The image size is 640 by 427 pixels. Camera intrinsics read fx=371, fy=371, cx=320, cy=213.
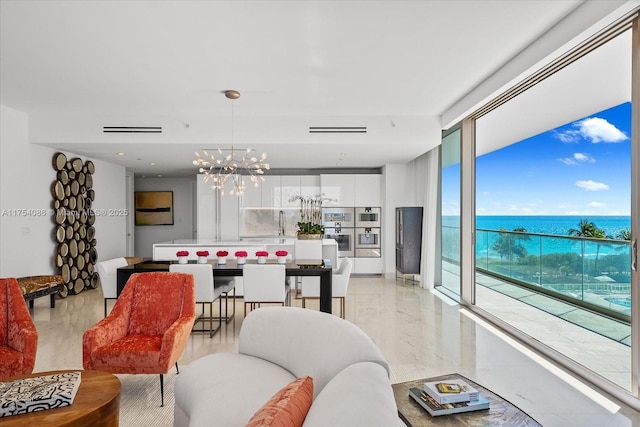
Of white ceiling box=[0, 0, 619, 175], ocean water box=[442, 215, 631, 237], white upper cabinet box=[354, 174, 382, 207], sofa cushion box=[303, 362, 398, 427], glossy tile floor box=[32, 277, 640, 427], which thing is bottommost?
glossy tile floor box=[32, 277, 640, 427]

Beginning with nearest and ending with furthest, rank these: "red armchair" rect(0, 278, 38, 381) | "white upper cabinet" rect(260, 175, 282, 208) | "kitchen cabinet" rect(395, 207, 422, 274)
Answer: "red armchair" rect(0, 278, 38, 381) → "kitchen cabinet" rect(395, 207, 422, 274) → "white upper cabinet" rect(260, 175, 282, 208)

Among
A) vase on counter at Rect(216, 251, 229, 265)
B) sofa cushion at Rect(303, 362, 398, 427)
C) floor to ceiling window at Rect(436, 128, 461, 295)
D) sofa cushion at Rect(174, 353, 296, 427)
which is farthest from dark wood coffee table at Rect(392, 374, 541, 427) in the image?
floor to ceiling window at Rect(436, 128, 461, 295)

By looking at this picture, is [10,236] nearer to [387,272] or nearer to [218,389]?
[218,389]

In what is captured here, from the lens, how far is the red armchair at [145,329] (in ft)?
8.37

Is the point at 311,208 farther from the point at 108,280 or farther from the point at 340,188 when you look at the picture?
the point at 108,280

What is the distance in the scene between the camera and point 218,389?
1831mm

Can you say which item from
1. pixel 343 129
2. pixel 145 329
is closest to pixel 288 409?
pixel 145 329

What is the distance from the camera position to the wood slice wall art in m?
→ 5.94

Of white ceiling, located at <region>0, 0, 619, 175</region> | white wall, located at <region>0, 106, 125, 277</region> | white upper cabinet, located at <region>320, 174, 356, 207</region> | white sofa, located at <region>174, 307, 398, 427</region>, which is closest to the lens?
white sofa, located at <region>174, 307, 398, 427</region>

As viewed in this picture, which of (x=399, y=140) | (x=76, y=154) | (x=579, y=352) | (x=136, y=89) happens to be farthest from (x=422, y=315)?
(x=76, y=154)

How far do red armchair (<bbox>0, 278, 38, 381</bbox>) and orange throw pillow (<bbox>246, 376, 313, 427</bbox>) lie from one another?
233 cm

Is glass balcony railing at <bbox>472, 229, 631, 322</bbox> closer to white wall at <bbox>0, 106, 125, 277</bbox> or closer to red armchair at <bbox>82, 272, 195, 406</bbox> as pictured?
red armchair at <bbox>82, 272, 195, 406</bbox>

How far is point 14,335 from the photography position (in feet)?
8.86

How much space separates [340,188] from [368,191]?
1.98 ft
